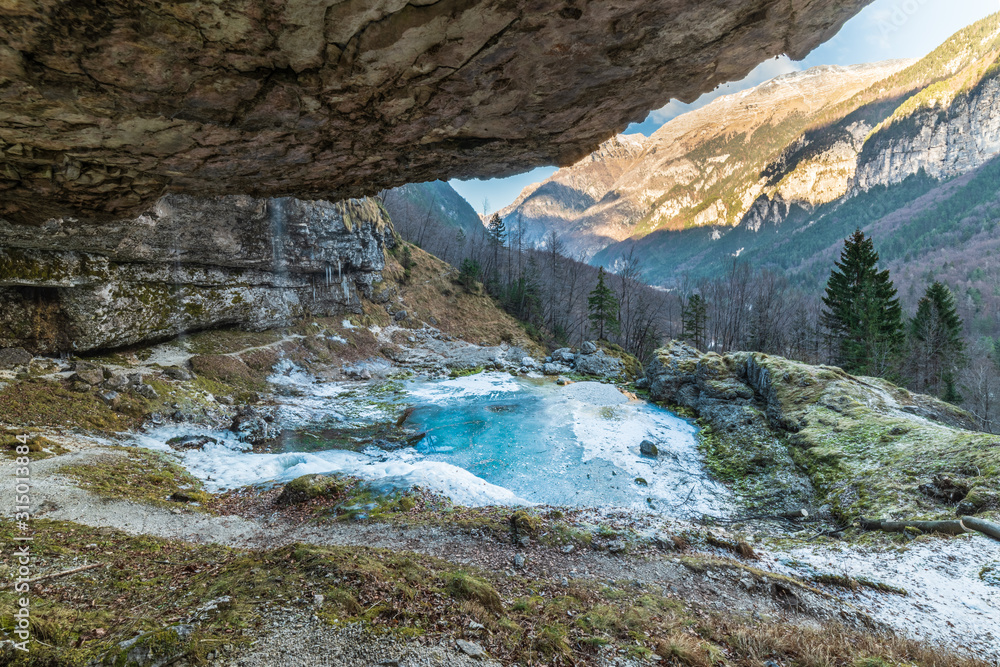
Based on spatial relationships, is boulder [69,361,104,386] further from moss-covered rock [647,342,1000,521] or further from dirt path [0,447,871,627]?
moss-covered rock [647,342,1000,521]

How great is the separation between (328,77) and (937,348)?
48055mm

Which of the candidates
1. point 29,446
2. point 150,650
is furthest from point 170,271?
point 150,650

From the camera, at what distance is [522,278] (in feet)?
177

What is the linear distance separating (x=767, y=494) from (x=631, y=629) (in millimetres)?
10770

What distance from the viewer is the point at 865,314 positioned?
2983cm

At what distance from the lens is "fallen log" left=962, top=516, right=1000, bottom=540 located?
8406 millimetres

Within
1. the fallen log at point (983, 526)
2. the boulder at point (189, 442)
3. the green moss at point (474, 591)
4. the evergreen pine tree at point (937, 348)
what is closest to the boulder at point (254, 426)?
the boulder at point (189, 442)

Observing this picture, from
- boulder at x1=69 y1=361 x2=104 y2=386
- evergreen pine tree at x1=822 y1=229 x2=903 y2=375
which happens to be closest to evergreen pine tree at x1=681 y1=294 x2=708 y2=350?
evergreen pine tree at x1=822 y1=229 x2=903 y2=375

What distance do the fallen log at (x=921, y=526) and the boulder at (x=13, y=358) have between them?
27002 mm

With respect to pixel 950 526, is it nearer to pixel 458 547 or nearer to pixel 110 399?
pixel 458 547

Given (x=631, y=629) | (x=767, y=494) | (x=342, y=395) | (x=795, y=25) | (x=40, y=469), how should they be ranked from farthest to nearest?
1. (x=342, y=395)
2. (x=767, y=494)
3. (x=40, y=469)
4. (x=631, y=629)
5. (x=795, y=25)

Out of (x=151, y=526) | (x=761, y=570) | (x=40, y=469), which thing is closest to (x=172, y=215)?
(x=40, y=469)

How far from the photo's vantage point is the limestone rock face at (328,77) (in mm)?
3889

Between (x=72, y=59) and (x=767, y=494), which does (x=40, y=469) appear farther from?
(x=767, y=494)
